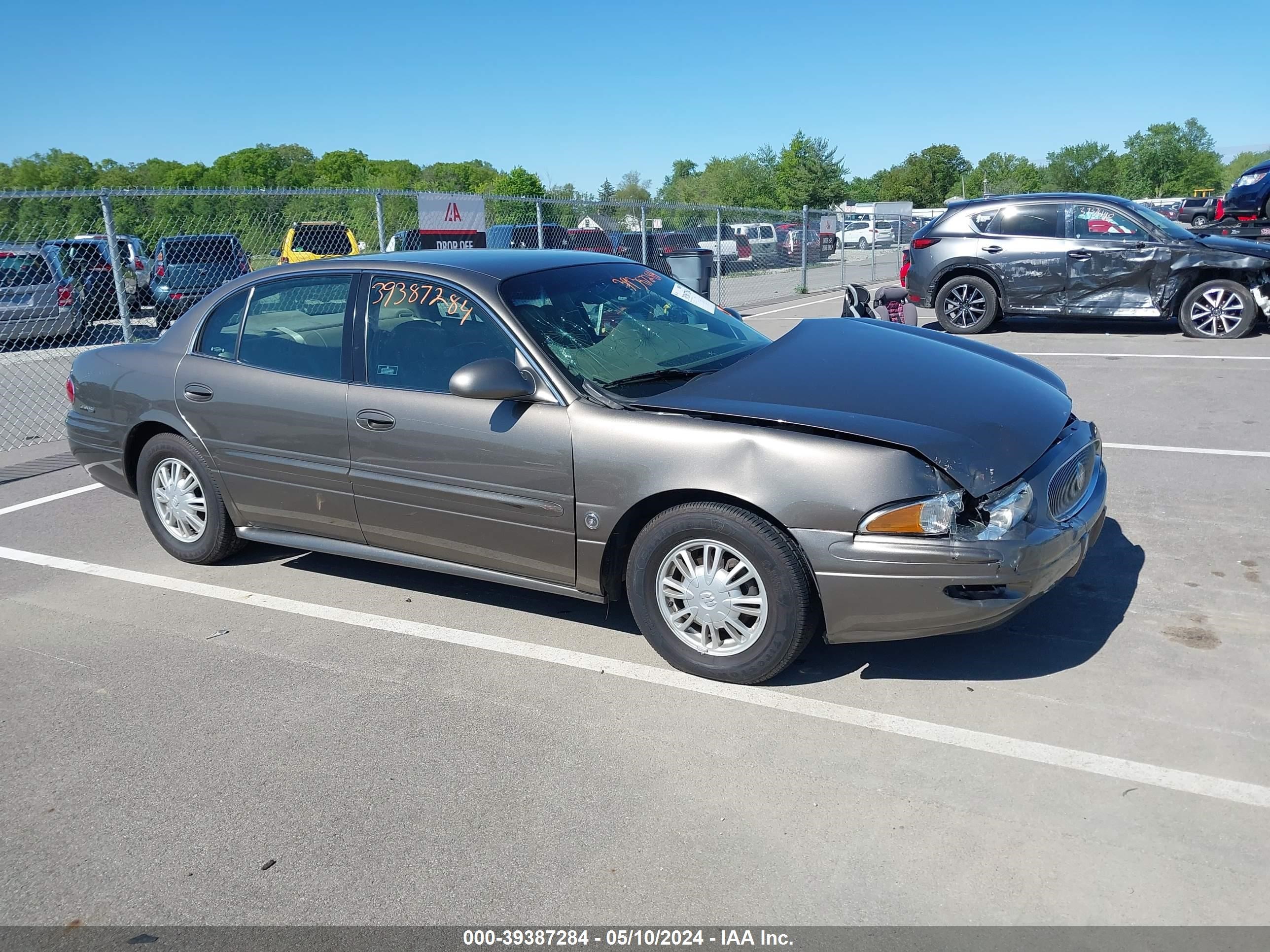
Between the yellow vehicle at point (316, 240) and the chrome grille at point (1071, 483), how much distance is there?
16.2 m

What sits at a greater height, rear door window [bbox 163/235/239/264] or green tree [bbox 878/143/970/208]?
green tree [bbox 878/143/970/208]

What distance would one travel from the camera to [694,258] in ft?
43.1

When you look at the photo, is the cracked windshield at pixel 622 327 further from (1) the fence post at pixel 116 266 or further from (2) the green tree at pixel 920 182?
(2) the green tree at pixel 920 182

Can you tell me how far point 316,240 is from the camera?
754 inches

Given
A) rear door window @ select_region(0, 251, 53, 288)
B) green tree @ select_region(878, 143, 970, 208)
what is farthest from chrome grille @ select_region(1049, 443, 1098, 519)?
green tree @ select_region(878, 143, 970, 208)

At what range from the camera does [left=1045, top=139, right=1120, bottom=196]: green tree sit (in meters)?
95.8

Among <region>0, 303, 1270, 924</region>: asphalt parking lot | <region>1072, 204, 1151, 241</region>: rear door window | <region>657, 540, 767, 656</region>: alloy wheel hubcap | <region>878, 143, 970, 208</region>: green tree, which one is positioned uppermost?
<region>878, 143, 970, 208</region>: green tree

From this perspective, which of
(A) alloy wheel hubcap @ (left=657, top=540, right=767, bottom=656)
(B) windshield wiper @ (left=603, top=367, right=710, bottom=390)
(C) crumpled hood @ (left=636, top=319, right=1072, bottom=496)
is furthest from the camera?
(B) windshield wiper @ (left=603, top=367, right=710, bottom=390)

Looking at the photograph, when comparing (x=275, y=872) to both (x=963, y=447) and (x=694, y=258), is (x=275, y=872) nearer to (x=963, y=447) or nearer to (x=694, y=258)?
(x=963, y=447)

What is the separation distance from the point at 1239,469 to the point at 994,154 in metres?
128

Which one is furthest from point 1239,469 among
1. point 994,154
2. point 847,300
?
point 994,154

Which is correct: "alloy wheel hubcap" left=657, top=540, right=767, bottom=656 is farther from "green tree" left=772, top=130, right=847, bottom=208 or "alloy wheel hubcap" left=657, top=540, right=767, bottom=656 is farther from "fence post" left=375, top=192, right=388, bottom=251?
"green tree" left=772, top=130, right=847, bottom=208

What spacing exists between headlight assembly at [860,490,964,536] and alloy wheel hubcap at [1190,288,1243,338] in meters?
10.0

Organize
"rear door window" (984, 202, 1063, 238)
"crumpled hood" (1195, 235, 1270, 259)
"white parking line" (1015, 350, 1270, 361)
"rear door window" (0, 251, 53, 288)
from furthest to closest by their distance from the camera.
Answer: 1. "rear door window" (0, 251, 53, 288)
2. "rear door window" (984, 202, 1063, 238)
3. "crumpled hood" (1195, 235, 1270, 259)
4. "white parking line" (1015, 350, 1270, 361)
